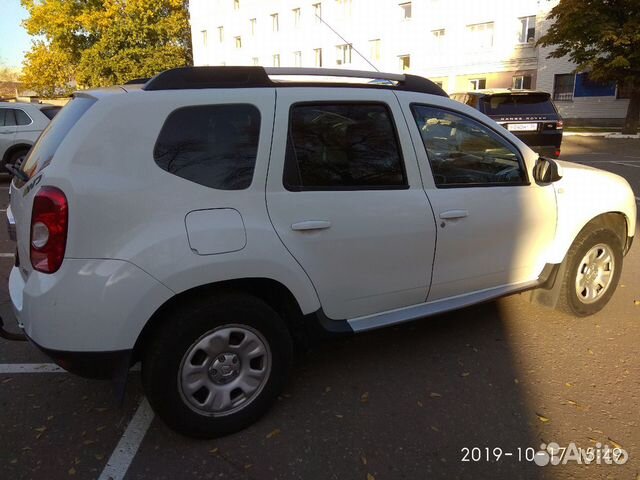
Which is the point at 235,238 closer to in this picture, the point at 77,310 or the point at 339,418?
the point at 77,310

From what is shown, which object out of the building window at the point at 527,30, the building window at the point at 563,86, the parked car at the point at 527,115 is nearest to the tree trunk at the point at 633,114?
the building window at the point at 563,86

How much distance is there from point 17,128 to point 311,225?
10.9m

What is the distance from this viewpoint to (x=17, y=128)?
11.1 metres

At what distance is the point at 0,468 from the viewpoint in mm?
2443

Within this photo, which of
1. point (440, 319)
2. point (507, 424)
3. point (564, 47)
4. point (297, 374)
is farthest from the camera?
point (564, 47)

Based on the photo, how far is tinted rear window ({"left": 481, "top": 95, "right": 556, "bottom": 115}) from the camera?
10188 mm

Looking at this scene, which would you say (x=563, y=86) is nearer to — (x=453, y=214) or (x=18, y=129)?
(x=18, y=129)

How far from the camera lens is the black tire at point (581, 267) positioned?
3.76 metres

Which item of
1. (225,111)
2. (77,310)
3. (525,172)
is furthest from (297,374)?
(525,172)

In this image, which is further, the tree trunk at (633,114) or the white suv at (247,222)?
the tree trunk at (633,114)

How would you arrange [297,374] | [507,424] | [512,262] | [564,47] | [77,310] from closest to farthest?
1. [77,310]
2. [507,424]
3. [297,374]
4. [512,262]
5. [564,47]

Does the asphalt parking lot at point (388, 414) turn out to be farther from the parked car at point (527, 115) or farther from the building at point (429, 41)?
the building at point (429, 41)

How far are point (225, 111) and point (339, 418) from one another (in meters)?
1.74

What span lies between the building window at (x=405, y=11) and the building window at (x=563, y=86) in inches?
419
